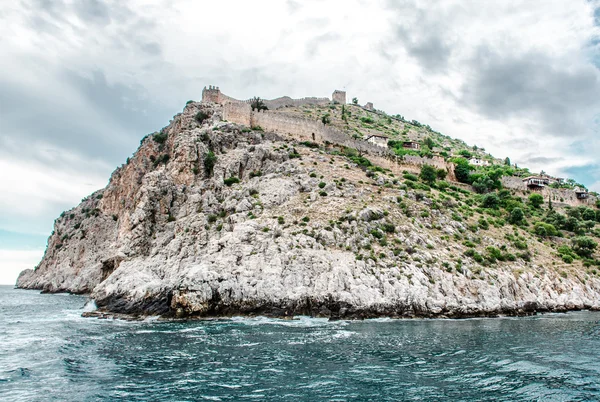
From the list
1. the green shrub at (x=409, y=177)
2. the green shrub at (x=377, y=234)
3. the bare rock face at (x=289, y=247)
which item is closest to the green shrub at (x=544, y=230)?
the bare rock face at (x=289, y=247)

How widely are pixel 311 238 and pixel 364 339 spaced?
14705 millimetres

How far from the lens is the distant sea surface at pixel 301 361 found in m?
13.0

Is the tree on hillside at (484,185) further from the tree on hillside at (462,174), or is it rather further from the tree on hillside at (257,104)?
the tree on hillside at (257,104)

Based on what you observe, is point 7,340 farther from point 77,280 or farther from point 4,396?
point 77,280

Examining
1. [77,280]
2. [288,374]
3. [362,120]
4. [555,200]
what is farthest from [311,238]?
[362,120]

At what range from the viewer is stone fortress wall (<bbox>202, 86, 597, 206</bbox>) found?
56.2 m

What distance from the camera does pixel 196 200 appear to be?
141 ft

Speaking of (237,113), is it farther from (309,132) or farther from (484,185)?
(484,185)

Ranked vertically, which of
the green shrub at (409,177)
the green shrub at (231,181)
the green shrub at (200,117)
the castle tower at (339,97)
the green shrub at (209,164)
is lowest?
the green shrub at (231,181)

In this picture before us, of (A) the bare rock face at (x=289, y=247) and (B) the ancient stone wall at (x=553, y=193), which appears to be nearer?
(A) the bare rock face at (x=289, y=247)

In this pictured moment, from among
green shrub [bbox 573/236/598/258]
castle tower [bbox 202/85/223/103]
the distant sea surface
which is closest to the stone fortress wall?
castle tower [bbox 202/85/223/103]

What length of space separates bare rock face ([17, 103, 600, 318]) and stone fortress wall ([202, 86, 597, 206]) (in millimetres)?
3546

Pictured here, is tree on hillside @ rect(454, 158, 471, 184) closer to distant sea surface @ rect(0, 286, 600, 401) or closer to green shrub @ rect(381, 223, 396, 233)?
green shrub @ rect(381, 223, 396, 233)

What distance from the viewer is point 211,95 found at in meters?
60.8
